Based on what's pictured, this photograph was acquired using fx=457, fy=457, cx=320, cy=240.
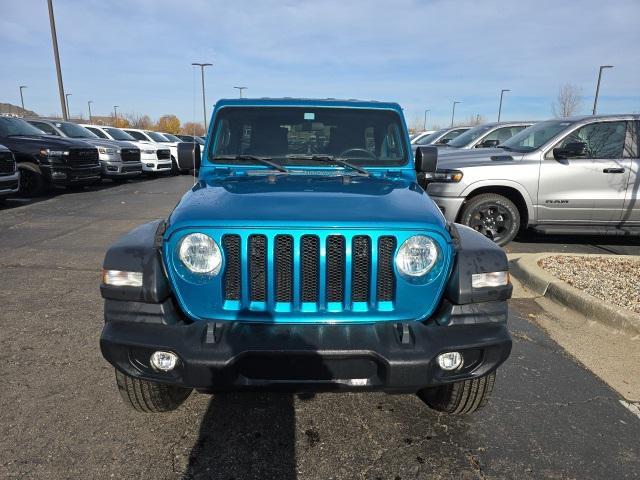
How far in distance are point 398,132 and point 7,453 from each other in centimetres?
322

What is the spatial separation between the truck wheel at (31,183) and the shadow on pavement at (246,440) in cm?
1048

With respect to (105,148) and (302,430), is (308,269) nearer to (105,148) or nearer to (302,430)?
(302,430)

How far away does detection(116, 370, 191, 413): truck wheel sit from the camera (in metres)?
2.51

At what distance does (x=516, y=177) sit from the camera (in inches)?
247

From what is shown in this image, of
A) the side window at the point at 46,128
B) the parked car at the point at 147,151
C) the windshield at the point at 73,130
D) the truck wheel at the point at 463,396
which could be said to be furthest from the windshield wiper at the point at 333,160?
the parked car at the point at 147,151

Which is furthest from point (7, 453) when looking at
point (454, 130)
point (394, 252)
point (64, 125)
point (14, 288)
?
point (454, 130)

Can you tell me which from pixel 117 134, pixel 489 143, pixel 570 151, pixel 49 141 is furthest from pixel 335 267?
pixel 117 134

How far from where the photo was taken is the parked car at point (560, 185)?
624cm

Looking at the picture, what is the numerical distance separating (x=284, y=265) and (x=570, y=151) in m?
5.16

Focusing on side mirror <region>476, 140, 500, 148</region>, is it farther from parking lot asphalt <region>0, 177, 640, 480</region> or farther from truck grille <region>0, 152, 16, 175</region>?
truck grille <region>0, 152, 16, 175</region>

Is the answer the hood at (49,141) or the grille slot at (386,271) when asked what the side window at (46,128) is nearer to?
the hood at (49,141)

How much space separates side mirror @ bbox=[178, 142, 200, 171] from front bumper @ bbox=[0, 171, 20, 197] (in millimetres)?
7477

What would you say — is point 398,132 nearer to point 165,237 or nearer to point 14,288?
point 165,237

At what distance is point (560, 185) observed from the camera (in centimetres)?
627
